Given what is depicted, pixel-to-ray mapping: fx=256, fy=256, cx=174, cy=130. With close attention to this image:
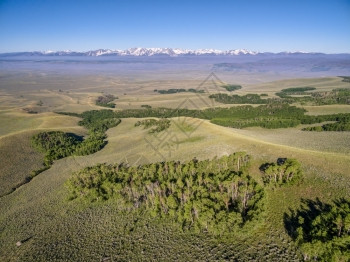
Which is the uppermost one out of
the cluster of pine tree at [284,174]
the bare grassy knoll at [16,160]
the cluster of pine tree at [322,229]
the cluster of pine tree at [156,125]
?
the cluster of pine tree at [284,174]

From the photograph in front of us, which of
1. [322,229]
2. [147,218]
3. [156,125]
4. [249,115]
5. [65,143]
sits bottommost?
[65,143]

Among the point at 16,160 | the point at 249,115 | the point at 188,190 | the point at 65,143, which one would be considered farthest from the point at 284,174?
the point at 249,115

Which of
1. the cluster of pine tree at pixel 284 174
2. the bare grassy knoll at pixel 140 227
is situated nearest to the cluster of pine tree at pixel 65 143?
the bare grassy knoll at pixel 140 227

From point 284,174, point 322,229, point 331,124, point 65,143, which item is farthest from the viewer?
point 65,143

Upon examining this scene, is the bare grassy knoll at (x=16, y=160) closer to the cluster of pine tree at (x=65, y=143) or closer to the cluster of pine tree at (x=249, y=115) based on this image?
the cluster of pine tree at (x=65, y=143)

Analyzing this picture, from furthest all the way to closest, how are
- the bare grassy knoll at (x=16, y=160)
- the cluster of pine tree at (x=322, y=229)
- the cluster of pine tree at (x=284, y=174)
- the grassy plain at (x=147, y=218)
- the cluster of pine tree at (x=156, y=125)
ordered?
the cluster of pine tree at (x=156, y=125), the bare grassy knoll at (x=16, y=160), the cluster of pine tree at (x=284, y=174), the grassy plain at (x=147, y=218), the cluster of pine tree at (x=322, y=229)

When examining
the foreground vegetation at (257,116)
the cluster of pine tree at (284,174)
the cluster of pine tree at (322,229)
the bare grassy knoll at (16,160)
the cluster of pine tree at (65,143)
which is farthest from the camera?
the foreground vegetation at (257,116)

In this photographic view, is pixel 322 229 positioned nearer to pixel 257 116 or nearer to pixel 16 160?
pixel 16 160
